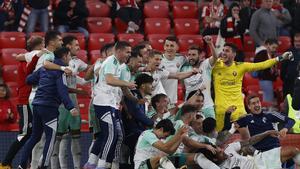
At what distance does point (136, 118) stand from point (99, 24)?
6.51m

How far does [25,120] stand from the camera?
16859mm

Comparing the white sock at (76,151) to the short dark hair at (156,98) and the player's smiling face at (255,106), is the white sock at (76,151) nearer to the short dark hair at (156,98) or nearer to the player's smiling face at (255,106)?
the short dark hair at (156,98)

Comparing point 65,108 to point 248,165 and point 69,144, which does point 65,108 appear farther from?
point 248,165

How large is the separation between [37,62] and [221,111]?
2885 mm

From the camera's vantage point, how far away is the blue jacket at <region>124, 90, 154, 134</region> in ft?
53.5

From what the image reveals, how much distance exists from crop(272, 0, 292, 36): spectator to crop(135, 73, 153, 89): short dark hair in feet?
22.1

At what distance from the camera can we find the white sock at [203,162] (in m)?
15.5

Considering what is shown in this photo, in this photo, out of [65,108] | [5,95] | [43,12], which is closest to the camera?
[65,108]

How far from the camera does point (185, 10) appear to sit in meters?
23.5

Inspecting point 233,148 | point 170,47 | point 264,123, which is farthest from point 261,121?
point 170,47

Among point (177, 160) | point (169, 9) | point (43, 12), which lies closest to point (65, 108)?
point (177, 160)

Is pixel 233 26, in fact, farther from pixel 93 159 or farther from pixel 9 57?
pixel 93 159

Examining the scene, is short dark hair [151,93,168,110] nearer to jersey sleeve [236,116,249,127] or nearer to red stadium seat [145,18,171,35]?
jersey sleeve [236,116,249,127]

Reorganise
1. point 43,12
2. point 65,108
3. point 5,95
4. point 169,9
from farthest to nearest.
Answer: point 169,9 < point 43,12 < point 5,95 < point 65,108
